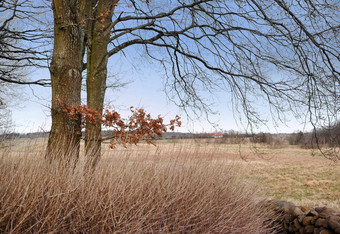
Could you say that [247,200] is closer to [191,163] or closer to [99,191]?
[191,163]

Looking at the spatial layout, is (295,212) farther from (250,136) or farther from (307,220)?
(250,136)

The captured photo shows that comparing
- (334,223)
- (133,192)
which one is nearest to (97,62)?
(133,192)

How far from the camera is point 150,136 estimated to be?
423 centimetres

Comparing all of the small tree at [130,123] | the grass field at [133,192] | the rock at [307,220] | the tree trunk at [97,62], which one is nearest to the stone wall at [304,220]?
the rock at [307,220]

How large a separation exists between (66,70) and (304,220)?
4.46 m

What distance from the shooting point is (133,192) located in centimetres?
305

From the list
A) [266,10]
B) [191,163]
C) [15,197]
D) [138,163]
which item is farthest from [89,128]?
[266,10]

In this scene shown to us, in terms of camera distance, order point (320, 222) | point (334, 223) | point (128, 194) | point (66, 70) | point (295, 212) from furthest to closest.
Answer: point (295, 212) → point (66, 70) → point (320, 222) → point (334, 223) → point (128, 194)

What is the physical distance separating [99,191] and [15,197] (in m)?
0.78

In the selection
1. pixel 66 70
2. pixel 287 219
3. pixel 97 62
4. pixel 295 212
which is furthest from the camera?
pixel 97 62

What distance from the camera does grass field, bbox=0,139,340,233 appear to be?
8.14 feet

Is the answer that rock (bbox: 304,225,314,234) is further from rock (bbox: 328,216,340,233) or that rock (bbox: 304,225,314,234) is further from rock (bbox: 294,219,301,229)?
rock (bbox: 328,216,340,233)

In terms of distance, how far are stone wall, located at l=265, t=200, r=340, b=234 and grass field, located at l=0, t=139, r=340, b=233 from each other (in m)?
0.37

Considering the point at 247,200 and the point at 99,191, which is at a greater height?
the point at 99,191
